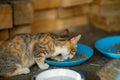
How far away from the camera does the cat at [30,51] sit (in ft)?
4.80

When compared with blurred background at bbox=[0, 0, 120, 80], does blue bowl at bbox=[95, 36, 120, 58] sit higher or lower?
lower

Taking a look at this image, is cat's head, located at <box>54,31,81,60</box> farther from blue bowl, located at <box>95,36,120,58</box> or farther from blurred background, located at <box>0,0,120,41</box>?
blurred background, located at <box>0,0,120,41</box>

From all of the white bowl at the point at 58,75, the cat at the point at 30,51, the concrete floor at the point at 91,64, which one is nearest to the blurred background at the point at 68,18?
the concrete floor at the point at 91,64

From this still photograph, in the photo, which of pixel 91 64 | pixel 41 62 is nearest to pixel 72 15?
pixel 91 64

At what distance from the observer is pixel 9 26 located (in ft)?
5.73

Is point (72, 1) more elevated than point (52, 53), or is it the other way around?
point (72, 1)

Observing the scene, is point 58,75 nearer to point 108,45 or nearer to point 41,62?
point 41,62

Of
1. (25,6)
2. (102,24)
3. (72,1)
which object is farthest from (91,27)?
(25,6)

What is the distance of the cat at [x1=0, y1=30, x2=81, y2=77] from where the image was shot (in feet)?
4.80

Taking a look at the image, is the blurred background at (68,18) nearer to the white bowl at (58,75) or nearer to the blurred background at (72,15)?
the blurred background at (72,15)

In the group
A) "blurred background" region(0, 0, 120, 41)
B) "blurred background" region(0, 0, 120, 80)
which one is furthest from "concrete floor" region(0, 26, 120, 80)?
"blurred background" region(0, 0, 120, 41)

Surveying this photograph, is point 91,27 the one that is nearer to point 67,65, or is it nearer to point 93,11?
point 93,11

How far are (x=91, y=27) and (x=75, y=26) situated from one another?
15 centimetres

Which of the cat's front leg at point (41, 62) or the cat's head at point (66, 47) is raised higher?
the cat's head at point (66, 47)
